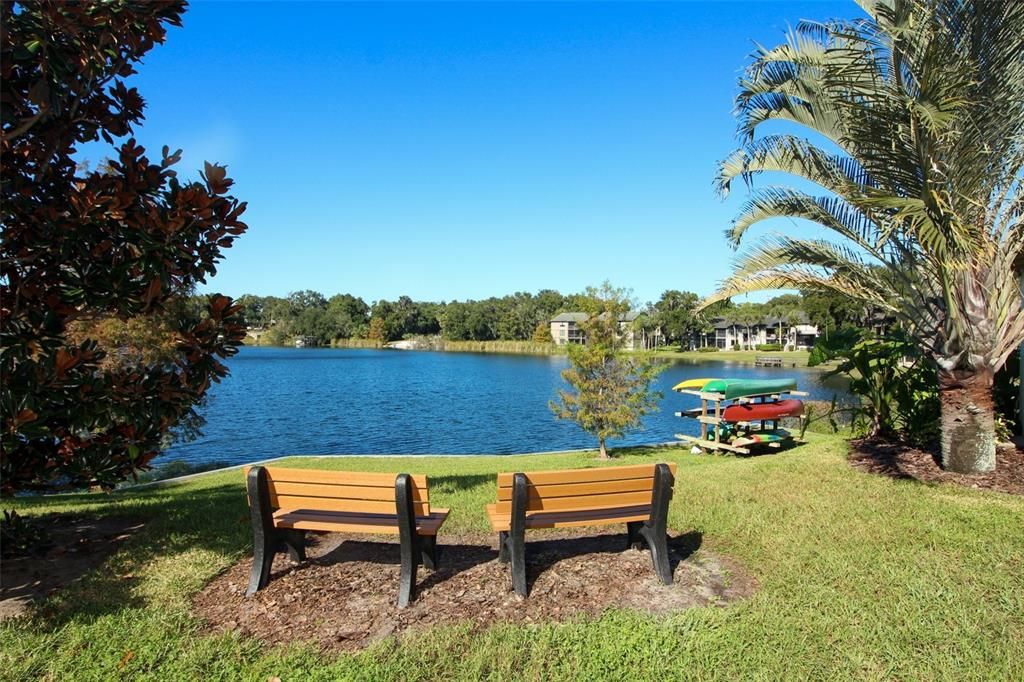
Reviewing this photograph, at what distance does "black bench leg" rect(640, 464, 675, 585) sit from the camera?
5109mm

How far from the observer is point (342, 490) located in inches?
194

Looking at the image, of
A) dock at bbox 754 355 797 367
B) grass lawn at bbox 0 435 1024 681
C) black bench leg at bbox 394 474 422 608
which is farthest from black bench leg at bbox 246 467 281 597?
dock at bbox 754 355 797 367

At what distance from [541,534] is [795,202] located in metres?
5.87

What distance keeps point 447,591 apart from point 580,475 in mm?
1372

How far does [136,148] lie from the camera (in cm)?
541

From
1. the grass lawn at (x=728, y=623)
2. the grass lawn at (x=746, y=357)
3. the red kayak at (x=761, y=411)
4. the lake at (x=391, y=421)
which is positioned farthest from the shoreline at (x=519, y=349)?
the grass lawn at (x=728, y=623)

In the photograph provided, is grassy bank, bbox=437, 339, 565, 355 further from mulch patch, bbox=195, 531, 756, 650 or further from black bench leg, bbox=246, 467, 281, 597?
black bench leg, bbox=246, 467, 281, 597

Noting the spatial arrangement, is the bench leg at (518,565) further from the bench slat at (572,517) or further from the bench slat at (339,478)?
the bench slat at (339,478)

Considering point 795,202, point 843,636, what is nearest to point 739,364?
point 795,202

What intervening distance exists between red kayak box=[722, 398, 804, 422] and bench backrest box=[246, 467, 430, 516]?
447 inches

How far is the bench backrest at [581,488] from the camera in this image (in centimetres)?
491

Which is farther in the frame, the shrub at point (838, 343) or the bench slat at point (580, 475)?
the shrub at point (838, 343)

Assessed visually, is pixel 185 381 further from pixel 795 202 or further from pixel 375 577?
pixel 795 202

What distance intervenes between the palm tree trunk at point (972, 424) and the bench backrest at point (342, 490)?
6535 millimetres
